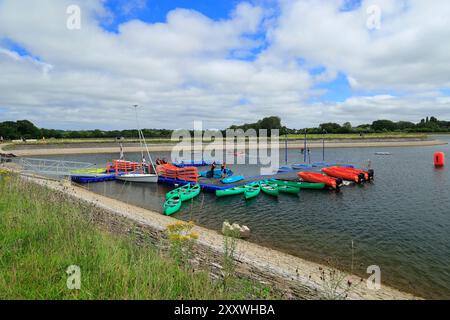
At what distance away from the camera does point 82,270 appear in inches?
212

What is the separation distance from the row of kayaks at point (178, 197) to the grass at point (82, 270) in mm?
12662

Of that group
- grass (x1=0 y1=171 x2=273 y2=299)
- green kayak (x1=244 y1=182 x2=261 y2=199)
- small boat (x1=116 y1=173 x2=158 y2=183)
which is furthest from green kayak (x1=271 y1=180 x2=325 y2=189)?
grass (x1=0 y1=171 x2=273 y2=299)

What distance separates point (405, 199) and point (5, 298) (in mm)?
28499

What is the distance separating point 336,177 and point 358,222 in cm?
1696

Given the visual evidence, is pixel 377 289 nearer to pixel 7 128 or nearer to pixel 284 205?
pixel 284 205

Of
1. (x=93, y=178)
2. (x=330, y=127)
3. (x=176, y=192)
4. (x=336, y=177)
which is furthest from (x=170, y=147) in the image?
(x=330, y=127)

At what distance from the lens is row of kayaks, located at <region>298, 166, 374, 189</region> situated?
29.0 m

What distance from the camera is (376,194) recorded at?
88.1ft

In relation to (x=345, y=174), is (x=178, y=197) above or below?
below

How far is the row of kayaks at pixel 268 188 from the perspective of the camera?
25484 millimetres

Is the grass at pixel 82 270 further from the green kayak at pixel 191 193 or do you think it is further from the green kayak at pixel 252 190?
the green kayak at pixel 252 190

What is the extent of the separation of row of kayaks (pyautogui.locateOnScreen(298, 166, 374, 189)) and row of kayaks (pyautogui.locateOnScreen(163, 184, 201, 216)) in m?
13.0

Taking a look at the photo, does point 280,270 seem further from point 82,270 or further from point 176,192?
point 176,192
